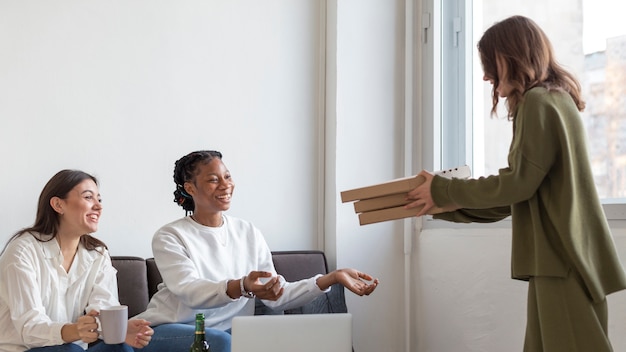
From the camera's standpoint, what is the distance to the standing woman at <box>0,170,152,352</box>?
7.11 ft

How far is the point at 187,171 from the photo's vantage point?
2768 millimetres

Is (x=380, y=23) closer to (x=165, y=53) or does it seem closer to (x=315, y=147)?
(x=315, y=147)

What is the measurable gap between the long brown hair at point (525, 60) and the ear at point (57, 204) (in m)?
1.49

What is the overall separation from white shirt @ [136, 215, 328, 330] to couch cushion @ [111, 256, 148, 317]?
8 centimetres

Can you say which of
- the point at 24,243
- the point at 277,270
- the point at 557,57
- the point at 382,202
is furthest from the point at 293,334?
the point at 557,57

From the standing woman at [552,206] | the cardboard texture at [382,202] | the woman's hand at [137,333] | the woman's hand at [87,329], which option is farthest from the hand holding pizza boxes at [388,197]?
the woman's hand at [87,329]

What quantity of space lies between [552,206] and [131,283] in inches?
62.5

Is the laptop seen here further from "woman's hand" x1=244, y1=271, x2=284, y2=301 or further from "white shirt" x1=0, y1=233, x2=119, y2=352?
"white shirt" x1=0, y1=233, x2=119, y2=352

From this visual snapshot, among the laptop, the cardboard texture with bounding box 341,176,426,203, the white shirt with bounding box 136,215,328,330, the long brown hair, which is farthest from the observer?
the white shirt with bounding box 136,215,328,330

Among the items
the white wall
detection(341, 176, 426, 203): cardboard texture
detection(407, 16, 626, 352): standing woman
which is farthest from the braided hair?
detection(407, 16, 626, 352): standing woman

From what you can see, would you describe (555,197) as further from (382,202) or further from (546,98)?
(382,202)

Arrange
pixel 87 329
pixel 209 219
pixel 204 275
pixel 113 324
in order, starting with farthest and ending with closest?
1. pixel 209 219
2. pixel 204 275
3. pixel 87 329
4. pixel 113 324

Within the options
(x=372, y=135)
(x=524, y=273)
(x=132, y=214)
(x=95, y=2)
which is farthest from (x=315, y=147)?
(x=524, y=273)

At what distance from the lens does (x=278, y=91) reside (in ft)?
11.2
